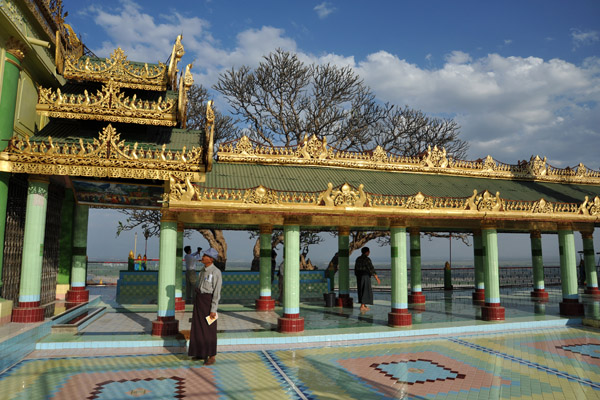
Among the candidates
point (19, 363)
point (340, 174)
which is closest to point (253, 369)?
point (19, 363)

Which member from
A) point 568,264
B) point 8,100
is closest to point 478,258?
point 568,264

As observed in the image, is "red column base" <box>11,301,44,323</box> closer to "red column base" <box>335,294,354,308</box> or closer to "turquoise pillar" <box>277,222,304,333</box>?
"turquoise pillar" <box>277,222,304,333</box>

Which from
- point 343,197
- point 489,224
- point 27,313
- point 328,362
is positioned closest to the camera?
point 328,362

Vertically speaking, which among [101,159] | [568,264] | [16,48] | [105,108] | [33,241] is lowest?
[568,264]

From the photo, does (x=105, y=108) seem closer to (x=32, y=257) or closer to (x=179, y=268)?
(x=32, y=257)

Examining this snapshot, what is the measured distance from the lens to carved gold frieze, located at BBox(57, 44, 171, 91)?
1130 cm

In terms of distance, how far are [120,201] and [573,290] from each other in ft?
51.2

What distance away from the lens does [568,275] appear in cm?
1314

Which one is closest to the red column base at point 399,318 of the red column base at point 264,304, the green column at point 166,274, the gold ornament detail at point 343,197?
the gold ornament detail at point 343,197

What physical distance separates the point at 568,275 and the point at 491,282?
3420 mm

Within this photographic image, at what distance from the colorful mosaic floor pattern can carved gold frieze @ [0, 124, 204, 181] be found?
13.9 ft

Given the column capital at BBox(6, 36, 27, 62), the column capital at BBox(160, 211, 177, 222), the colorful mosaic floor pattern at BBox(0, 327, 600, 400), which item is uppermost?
the column capital at BBox(6, 36, 27, 62)

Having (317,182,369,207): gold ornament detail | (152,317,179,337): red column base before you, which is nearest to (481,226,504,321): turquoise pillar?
(317,182,369,207): gold ornament detail

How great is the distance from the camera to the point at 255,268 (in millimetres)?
23750
